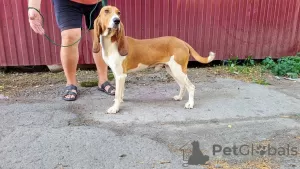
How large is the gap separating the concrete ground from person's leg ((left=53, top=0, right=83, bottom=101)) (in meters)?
0.41

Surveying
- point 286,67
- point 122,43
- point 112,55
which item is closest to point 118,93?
point 112,55

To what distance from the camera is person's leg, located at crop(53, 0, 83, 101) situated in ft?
11.9

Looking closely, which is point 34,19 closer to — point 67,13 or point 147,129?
point 67,13

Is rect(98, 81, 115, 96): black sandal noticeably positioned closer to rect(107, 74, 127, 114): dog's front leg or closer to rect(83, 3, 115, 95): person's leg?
rect(83, 3, 115, 95): person's leg

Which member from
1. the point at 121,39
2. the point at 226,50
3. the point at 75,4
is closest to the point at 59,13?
the point at 75,4

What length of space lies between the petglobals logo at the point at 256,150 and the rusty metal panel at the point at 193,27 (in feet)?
10.5

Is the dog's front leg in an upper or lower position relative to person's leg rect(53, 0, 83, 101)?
lower

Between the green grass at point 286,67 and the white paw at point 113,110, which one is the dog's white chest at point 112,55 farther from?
the green grass at point 286,67

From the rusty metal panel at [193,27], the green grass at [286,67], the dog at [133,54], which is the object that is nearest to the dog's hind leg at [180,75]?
the dog at [133,54]

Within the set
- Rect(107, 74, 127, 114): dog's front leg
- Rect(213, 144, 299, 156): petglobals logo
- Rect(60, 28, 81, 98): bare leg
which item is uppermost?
Rect(60, 28, 81, 98): bare leg

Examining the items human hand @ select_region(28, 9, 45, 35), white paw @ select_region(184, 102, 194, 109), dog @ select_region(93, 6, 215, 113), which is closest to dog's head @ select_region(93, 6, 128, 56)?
dog @ select_region(93, 6, 215, 113)

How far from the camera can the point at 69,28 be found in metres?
3.65

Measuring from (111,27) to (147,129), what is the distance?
1.16 metres

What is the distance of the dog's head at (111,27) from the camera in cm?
297
